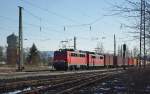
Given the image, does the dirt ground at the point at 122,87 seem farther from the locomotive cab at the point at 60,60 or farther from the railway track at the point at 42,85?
the locomotive cab at the point at 60,60

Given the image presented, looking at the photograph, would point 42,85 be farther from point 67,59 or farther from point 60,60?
point 60,60

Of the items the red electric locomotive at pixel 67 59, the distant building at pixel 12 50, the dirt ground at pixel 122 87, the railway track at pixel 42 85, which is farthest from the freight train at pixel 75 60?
the distant building at pixel 12 50

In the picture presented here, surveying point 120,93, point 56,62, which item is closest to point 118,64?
point 56,62

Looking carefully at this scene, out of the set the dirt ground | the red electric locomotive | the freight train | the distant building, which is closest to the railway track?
the dirt ground

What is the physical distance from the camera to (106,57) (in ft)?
253

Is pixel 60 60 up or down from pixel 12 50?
down

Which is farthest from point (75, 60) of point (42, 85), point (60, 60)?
point (42, 85)

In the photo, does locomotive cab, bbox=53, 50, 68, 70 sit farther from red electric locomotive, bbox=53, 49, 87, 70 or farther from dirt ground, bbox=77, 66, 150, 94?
dirt ground, bbox=77, 66, 150, 94

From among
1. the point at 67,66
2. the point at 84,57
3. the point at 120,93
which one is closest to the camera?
the point at 120,93

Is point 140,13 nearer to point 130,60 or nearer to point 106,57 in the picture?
point 106,57

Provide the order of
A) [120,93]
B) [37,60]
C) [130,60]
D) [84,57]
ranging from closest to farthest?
[120,93], [84,57], [130,60], [37,60]

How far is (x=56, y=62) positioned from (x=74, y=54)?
3049 millimetres

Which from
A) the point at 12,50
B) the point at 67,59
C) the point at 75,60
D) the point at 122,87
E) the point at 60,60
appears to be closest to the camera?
the point at 122,87

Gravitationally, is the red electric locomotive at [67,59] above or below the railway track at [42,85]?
above
